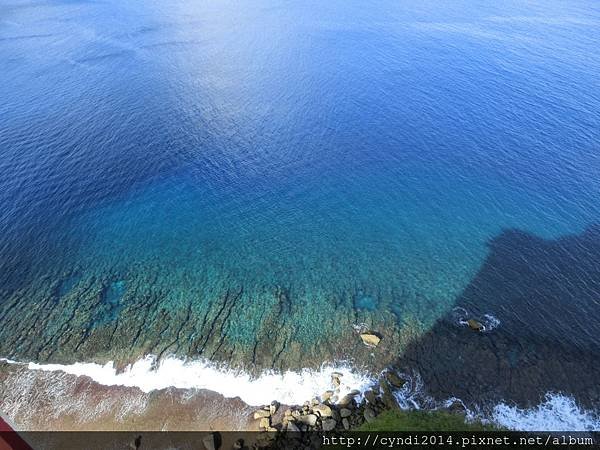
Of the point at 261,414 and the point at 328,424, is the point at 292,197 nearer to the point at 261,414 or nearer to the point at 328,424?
the point at 261,414

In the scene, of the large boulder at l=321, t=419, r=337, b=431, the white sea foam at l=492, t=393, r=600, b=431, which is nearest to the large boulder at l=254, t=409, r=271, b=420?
the large boulder at l=321, t=419, r=337, b=431

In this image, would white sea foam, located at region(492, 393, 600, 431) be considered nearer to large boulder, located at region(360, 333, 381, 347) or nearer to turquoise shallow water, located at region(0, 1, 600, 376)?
turquoise shallow water, located at region(0, 1, 600, 376)

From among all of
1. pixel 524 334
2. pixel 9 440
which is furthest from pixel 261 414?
pixel 524 334

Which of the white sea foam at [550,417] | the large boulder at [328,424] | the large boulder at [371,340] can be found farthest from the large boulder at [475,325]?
the large boulder at [328,424]

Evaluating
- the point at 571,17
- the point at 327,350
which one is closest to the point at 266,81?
the point at 327,350

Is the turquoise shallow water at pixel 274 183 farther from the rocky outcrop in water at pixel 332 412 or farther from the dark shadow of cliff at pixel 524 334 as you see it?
the rocky outcrop in water at pixel 332 412

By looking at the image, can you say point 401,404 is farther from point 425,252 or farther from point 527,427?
point 425,252
